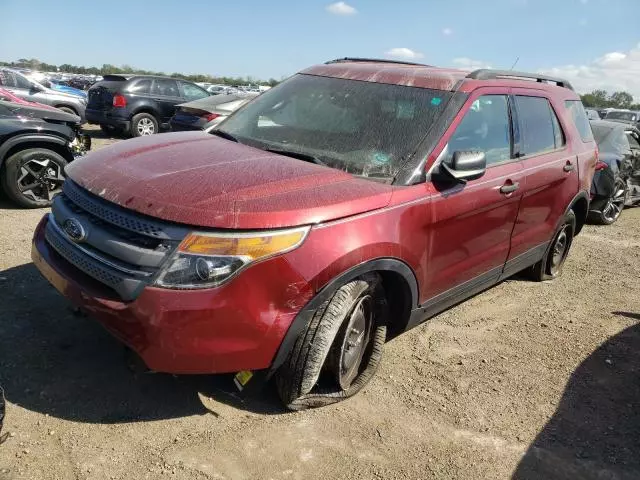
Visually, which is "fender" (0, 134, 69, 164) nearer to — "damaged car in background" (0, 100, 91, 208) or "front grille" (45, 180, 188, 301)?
"damaged car in background" (0, 100, 91, 208)

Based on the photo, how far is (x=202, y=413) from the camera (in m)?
2.83

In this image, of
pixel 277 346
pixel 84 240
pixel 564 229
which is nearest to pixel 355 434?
pixel 277 346

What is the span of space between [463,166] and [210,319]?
1.70m

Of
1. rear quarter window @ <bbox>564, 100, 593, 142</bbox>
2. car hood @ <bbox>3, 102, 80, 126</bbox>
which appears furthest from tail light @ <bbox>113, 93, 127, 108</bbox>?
rear quarter window @ <bbox>564, 100, 593, 142</bbox>

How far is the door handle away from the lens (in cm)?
366

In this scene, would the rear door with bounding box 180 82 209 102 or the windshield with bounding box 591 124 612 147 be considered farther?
the rear door with bounding box 180 82 209 102

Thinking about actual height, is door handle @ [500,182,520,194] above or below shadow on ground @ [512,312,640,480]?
above

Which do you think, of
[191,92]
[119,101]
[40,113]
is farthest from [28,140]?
Answer: [191,92]

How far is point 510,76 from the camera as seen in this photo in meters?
4.11

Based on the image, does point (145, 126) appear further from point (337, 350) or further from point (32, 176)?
point (337, 350)

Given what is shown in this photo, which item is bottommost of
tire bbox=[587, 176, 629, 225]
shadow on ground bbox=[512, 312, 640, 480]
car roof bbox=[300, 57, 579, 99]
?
shadow on ground bbox=[512, 312, 640, 480]

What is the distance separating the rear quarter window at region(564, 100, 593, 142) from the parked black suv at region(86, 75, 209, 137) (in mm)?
10725

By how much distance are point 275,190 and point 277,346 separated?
749 millimetres

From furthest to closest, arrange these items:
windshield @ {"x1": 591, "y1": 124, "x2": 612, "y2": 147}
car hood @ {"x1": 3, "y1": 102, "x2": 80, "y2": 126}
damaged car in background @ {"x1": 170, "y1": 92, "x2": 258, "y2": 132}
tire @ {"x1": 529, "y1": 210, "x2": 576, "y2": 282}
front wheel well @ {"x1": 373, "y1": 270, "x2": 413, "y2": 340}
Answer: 1. damaged car in background @ {"x1": 170, "y1": 92, "x2": 258, "y2": 132}
2. windshield @ {"x1": 591, "y1": 124, "x2": 612, "y2": 147}
3. car hood @ {"x1": 3, "y1": 102, "x2": 80, "y2": 126}
4. tire @ {"x1": 529, "y1": 210, "x2": 576, "y2": 282}
5. front wheel well @ {"x1": 373, "y1": 270, "x2": 413, "y2": 340}
